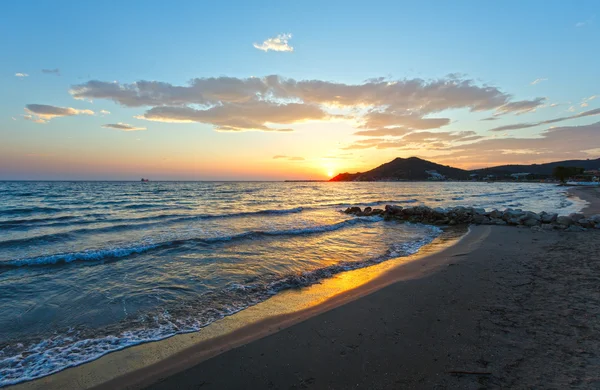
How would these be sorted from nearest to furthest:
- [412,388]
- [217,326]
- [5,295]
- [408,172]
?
[412,388] → [217,326] → [5,295] → [408,172]

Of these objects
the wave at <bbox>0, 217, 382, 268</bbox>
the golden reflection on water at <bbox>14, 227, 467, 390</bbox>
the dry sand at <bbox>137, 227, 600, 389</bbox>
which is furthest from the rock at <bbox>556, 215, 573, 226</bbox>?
the wave at <bbox>0, 217, 382, 268</bbox>

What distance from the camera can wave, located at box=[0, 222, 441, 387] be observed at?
172 inches

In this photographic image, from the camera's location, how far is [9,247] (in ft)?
41.3

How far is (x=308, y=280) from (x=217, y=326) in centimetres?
335

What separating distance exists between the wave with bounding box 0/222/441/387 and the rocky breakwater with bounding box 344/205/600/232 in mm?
15552

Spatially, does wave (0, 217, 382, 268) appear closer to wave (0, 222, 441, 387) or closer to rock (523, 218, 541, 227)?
wave (0, 222, 441, 387)

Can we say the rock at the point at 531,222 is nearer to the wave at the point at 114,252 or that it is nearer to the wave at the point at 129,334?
the wave at the point at 114,252

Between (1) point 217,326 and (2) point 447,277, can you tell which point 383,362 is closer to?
(1) point 217,326

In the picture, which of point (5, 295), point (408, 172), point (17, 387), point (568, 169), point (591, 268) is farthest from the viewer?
point (408, 172)

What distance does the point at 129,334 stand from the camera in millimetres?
5258

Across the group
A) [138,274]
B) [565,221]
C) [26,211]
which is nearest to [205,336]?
[138,274]

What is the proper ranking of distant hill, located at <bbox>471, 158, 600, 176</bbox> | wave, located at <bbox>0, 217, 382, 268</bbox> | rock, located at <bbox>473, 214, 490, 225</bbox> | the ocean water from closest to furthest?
the ocean water → wave, located at <bbox>0, 217, 382, 268</bbox> → rock, located at <bbox>473, 214, 490, 225</bbox> → distant hill, located at <bbox>471, 158, 600, 176</bbox>

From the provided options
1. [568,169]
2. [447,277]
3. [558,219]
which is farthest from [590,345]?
[568,169]

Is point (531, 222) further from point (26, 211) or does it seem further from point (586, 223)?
point (26, 211)
